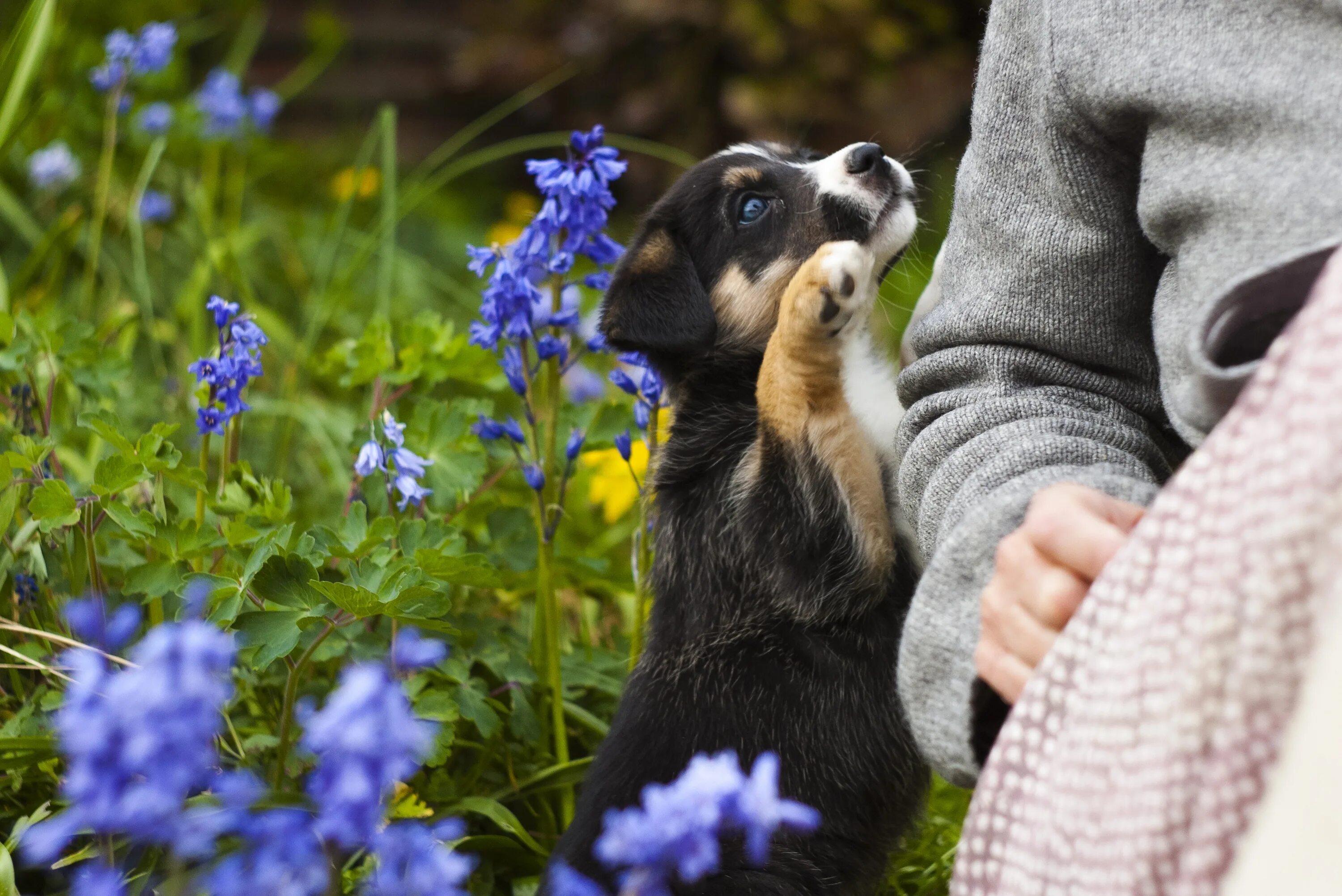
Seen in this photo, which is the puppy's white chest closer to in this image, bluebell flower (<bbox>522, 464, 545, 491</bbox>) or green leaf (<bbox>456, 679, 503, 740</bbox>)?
bluebell flower (<bbox>522, 464, 545, 491</bbox>)

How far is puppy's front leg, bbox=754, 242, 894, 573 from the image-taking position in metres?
2.09

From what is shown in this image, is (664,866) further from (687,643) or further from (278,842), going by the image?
(687,643)

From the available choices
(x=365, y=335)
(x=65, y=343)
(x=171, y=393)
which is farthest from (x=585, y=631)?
(x=171, y=393)

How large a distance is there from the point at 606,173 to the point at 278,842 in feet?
5.26

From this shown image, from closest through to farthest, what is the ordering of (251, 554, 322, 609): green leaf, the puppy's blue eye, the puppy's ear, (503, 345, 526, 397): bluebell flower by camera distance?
(251, 554, 322, 609): green leaf < (503, 345, 526, 397): bluebell flower < the puppy's ear < the puppy's blue eye

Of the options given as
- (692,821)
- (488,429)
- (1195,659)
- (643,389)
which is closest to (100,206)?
(488,429)

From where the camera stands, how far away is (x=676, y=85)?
20.0 ft

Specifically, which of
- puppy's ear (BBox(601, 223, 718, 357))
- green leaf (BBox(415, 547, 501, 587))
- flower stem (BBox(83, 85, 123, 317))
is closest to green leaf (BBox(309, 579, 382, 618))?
green leaf (BBox(415, 547, 501, 587))

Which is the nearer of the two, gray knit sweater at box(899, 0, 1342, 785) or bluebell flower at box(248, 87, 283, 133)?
gray knit sweater at box(899, 0, 1342, 785)

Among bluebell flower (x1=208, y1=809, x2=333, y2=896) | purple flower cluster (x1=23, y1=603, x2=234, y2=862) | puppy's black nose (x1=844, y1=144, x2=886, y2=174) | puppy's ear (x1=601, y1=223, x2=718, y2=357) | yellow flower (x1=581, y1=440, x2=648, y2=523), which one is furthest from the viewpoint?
yellow flower (x1=581, y1=440, x2=648, y2=523)

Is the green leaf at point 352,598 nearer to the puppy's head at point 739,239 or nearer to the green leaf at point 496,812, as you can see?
the green leaf at point 496,812

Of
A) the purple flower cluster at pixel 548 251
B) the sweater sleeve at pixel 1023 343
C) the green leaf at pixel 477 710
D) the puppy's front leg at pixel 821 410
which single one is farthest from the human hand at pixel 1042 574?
the purple flower cluster at pixel 548 251

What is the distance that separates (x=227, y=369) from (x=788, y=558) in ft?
3.33

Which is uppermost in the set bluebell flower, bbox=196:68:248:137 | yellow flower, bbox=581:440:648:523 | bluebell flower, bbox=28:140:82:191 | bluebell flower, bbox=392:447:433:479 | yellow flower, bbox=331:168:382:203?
yellow flower, bbox=331:168:382:203
